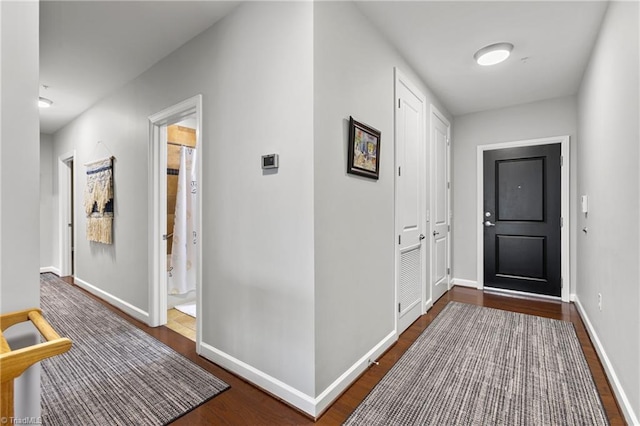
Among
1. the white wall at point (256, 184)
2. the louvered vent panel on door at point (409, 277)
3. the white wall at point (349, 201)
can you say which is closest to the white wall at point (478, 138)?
the louvered vent panel on door at point (409, 277)

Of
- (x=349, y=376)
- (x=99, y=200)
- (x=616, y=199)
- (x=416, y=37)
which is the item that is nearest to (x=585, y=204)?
(x=616, y=199)

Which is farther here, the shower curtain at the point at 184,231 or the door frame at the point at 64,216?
the door frame at the point at 64,216

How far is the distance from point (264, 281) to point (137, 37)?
220 centimetres

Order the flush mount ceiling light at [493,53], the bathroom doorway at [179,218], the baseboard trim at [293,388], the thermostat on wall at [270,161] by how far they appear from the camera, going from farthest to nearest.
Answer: the bathroom doorway at [179,218], the flush mount ceiling light at [493,53], the thermostat on wall at [270,161], the baseboard trim at [293,388]

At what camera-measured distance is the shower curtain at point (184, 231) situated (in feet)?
11.5

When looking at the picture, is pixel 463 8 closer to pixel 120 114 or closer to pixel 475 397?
pixel 475 397

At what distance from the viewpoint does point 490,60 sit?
2.70 metres

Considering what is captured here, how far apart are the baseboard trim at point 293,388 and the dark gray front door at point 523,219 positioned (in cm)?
265

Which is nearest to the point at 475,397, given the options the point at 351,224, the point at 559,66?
the point at 351,224

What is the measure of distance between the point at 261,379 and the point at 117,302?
2455 millimetres

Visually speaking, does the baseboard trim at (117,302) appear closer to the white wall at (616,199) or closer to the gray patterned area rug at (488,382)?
the gray patterned area rug at (488,382)

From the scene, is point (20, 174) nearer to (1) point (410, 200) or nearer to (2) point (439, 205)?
(1) point (410, 200)

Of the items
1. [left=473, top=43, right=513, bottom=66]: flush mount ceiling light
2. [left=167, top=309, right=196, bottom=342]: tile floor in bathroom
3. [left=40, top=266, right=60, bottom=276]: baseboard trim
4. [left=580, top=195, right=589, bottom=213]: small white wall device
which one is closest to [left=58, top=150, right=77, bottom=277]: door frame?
[left=40, top=266, right=60, bottom=276]: baseboard trim

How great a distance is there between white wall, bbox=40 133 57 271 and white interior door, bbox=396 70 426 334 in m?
6.14
